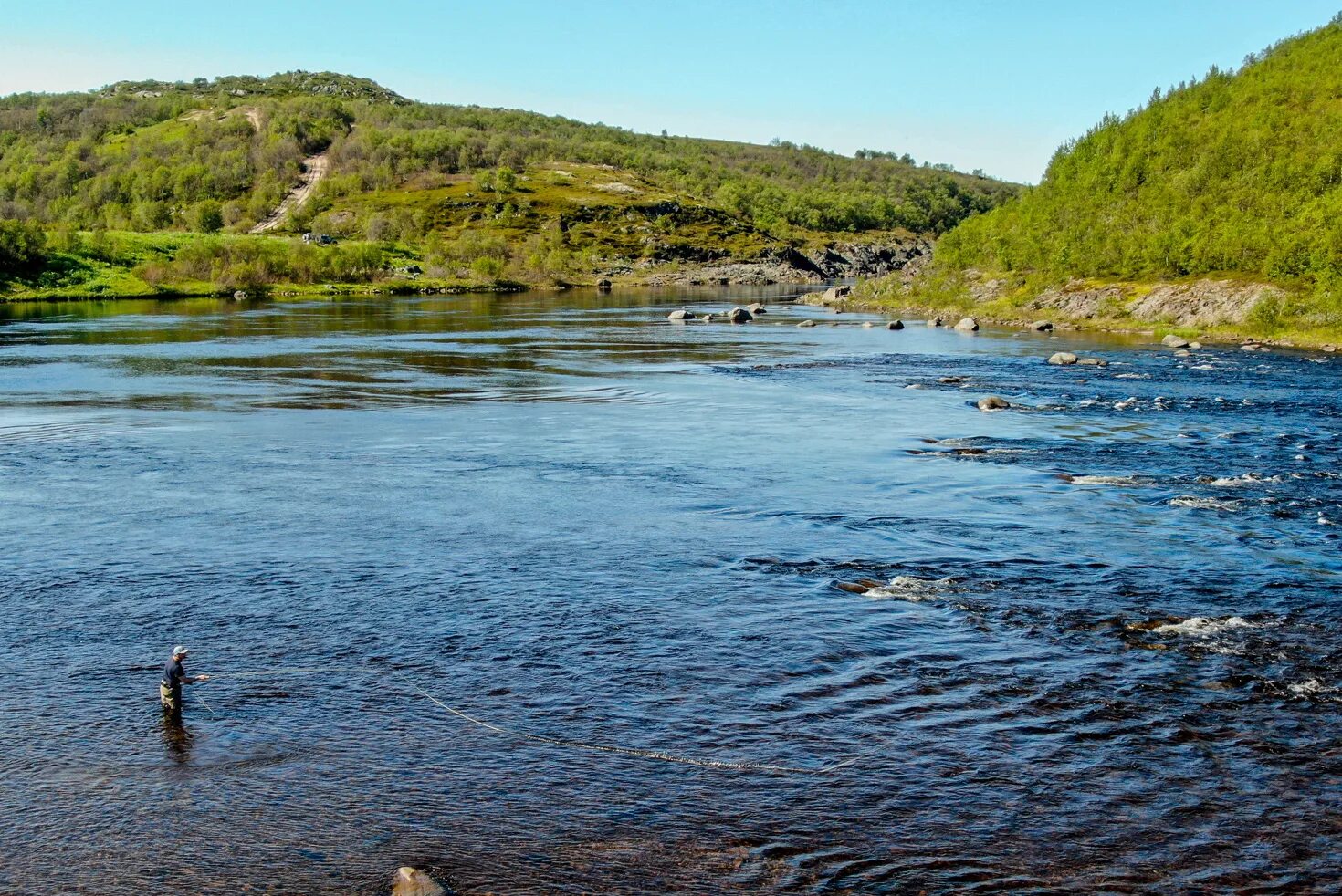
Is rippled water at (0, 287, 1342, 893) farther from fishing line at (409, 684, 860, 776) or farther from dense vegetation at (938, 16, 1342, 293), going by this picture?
dense vegetation at (938, 16, 1342, 293)

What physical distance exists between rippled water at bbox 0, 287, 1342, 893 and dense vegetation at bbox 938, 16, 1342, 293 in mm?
65155

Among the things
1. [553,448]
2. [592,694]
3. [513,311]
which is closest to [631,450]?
[553,448]

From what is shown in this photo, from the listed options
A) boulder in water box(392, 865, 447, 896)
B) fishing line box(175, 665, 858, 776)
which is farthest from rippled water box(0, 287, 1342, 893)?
boulder in water box(392, 865, 447, 896)

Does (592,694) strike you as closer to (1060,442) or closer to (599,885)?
(599,885)

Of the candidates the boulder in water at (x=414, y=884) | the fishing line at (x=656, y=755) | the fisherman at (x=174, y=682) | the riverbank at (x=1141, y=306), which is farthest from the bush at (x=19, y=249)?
the boulder in water at (x=414, y=884)

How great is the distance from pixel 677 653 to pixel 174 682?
9.57m

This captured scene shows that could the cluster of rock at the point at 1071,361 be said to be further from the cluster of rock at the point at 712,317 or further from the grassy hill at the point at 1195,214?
the cluster of rock at the point at 712,317

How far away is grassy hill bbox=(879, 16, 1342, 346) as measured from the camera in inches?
3895

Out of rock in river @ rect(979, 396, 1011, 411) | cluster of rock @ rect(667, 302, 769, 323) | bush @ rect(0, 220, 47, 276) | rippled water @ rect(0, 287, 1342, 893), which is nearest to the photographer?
rippled water @ rect(0, 287, 1342, 893)

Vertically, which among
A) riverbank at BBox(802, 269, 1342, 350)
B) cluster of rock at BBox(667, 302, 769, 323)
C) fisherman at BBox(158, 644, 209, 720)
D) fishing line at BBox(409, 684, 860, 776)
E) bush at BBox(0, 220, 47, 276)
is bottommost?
fishing line at BBox(409, 684, 860, 776)

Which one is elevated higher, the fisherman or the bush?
the bush

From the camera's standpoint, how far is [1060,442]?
4681cm

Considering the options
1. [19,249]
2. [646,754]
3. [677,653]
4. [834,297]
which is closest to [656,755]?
[646,754]

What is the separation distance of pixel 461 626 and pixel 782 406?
1477 inches
